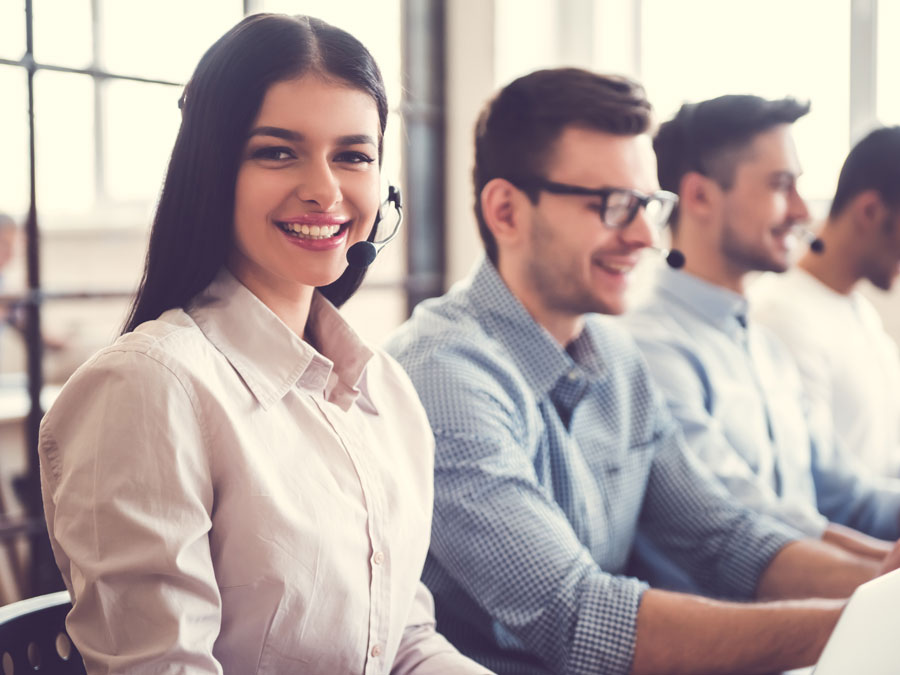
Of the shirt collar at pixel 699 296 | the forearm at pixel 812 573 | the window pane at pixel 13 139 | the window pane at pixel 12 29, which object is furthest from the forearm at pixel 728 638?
the window pane at pixel 12 29

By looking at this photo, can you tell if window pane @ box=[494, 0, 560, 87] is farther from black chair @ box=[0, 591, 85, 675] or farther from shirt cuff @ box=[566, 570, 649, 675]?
black chair @ box=[0, 591, 85, 675]

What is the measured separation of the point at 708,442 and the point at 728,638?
62 cm

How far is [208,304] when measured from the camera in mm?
958

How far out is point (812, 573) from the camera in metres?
1.47

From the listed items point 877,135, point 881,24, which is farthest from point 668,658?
point 881,24

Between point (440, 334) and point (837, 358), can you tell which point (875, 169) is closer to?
point (837, 358)

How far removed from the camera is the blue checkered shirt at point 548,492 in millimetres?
1193

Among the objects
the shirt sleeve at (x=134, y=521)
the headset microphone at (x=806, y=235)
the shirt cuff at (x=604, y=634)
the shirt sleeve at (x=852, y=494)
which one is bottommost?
the shirt sleeve at (x=852, y=494)

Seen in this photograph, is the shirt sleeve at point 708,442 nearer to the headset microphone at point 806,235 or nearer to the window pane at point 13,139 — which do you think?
the headset microphone at point 806,235

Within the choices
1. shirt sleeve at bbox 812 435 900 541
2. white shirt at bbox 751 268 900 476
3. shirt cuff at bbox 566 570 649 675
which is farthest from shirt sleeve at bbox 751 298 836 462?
shirt cuff at bbox 566 570 649 675

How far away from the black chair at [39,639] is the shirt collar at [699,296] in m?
1.38

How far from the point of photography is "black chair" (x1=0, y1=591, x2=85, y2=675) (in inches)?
35.8

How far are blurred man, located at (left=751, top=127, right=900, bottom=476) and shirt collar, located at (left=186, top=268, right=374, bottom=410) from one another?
1.58 meters

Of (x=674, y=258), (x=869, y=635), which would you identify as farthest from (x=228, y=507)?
(x=674, y=258)
